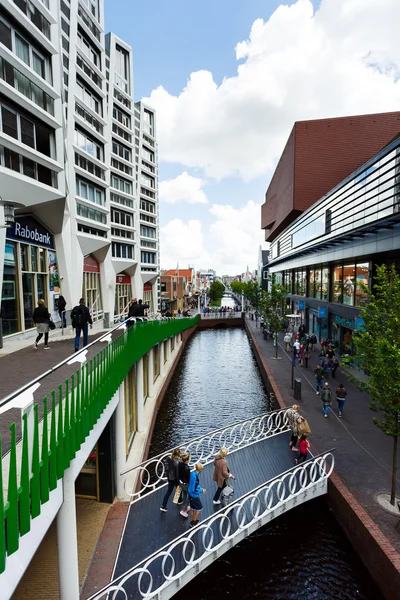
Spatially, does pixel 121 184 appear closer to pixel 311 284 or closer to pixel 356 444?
pixel 311 284

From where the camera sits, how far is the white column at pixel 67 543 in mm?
5488

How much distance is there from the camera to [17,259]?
52.4ft

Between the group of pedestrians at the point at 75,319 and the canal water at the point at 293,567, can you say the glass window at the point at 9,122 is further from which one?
the canal water at the point at 293,567

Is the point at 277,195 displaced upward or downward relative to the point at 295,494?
upward

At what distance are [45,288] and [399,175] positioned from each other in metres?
18.1

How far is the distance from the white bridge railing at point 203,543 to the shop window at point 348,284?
44.1 ft

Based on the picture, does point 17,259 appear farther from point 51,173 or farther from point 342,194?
point 342,194

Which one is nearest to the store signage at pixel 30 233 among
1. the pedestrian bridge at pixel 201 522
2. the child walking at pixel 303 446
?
the pedestrian bridge at pixel 201 522

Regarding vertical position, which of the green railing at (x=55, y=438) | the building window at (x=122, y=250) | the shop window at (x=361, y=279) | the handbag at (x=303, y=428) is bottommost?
the handbag at (x=303, y=428)

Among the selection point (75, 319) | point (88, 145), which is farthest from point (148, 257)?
point (75, 319)

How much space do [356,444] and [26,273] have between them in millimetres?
16251

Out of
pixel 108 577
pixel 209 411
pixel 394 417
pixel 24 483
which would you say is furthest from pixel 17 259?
pixel 394 417

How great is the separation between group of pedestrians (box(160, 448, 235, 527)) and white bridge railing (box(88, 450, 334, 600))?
431 mm

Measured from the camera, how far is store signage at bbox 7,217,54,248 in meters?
15.8
